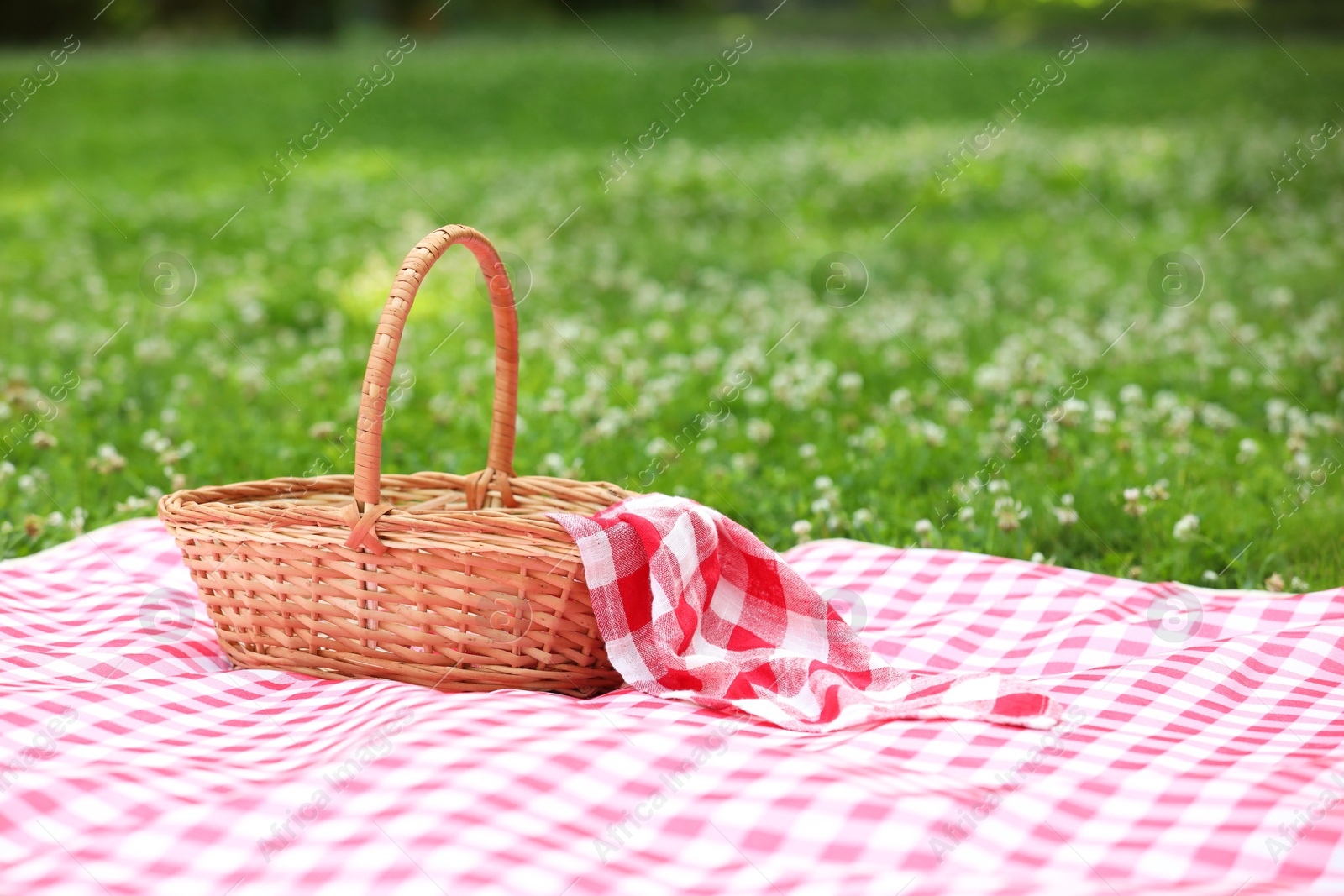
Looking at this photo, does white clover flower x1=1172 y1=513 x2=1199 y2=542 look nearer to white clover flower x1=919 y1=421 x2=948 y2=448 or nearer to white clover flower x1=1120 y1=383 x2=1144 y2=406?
white clover flower x1=919 y1=421 x2=948 y2=448

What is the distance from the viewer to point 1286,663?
8.73ft

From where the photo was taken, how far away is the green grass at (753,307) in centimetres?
420

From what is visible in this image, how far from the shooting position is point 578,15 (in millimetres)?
30500

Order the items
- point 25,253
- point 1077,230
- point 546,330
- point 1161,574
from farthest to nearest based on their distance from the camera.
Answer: point 1077,230 → point 25,253 → point 546,330 → point 1161,574

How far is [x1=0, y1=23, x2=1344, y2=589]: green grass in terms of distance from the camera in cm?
420

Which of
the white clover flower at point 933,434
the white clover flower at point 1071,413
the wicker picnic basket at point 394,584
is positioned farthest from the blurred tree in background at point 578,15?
the wicker picnic basket at point 394,584

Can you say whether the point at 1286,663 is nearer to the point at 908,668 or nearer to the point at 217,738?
the point at 908,668

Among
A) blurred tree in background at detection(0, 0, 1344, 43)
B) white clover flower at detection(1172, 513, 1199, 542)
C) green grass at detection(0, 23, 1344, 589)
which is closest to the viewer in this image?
white clover flower at detection(1172, 513, 1199, 542)

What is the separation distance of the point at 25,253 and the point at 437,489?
20.4ft

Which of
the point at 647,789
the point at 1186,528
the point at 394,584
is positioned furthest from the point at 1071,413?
the point at 647,789

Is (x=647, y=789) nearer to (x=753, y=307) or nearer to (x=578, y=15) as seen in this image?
(x=753, y=307)

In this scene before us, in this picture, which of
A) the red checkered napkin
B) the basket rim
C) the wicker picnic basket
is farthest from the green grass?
the wicker picnic basket

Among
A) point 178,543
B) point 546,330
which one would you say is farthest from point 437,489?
point 546,330

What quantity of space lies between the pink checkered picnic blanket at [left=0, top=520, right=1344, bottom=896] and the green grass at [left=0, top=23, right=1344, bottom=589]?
125 centimetres
